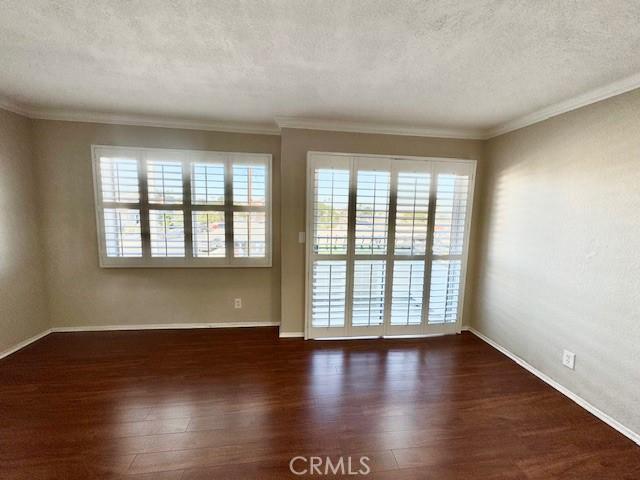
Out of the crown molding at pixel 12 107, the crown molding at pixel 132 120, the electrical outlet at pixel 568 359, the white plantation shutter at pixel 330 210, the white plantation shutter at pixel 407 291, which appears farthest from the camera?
the white plantation shutter at pixel 407 291

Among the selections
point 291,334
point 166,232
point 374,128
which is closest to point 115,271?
point 166,232

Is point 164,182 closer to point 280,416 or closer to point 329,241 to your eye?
point 329,241

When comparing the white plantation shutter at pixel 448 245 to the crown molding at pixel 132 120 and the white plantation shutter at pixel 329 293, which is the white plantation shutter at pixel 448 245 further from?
the crown molding at pixel 132 120

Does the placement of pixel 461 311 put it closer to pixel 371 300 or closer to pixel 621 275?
pixel 371 300

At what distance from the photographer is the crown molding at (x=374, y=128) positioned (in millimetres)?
2662

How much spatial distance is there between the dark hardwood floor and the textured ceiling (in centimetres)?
234

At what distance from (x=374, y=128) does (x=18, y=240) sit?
3721 millimetres

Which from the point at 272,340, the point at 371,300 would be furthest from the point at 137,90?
the point at 371,300

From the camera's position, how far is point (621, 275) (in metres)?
1.77

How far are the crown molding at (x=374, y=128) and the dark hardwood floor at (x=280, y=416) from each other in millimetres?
2317

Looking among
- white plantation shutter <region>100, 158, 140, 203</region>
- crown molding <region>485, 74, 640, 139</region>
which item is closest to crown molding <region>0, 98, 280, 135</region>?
white plantation shutter <region>100, 158, 140, 203</region>

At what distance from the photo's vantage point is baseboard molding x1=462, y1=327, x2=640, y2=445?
1.72 m

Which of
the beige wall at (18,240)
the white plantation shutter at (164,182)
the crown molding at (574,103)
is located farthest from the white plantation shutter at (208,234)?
the crown molding at (574,103)

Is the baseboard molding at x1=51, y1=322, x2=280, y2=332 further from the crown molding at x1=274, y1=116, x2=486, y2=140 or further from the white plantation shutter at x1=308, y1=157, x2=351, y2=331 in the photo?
the crown molding at x1=274, y1=116, x2=486, y2=140
